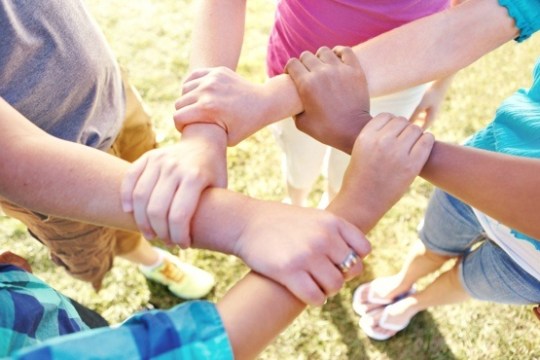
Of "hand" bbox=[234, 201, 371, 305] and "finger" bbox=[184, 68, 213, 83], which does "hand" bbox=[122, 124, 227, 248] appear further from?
"finger" bbox=[184, 68, 213, 83]

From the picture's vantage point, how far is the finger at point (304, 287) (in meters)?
0.73

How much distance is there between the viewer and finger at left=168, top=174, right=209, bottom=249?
2.60 ft

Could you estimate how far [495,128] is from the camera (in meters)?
1.09

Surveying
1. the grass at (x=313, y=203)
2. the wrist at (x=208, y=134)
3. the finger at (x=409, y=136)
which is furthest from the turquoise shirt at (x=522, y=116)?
the grass at (x=313, y=203)

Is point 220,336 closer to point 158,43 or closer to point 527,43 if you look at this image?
point 158,43

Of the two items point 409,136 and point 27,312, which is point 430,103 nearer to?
point 409,136

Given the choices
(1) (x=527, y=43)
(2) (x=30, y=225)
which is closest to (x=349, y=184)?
(2) (x=30, y=225)

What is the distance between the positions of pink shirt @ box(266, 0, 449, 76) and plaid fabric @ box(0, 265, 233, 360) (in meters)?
0.78

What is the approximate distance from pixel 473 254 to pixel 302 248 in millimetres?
825

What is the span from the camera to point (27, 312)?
0.73m

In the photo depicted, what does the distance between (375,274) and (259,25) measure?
1589mm

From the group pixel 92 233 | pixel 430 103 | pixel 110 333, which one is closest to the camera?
pixel 110 333

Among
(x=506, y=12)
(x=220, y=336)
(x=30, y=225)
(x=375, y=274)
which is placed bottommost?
(x=375, y=274)

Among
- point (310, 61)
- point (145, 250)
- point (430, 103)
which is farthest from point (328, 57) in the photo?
point (145, 250)
